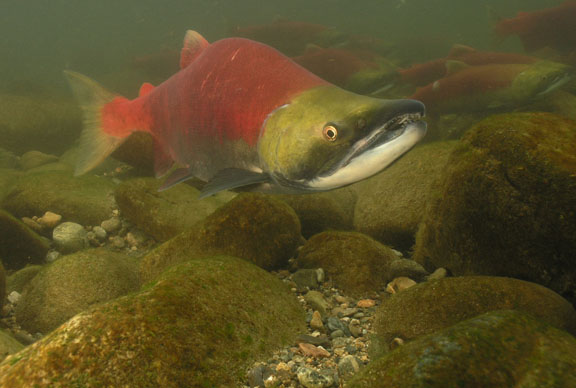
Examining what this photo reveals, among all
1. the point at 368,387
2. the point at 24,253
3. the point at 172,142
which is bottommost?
the point at 24,253

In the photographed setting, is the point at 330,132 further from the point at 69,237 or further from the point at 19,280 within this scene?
the point at 69,237

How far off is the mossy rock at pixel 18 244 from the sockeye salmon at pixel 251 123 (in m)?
1.51

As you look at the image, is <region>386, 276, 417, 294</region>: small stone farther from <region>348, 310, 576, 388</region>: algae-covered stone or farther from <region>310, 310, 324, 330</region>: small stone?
<region>348, 310, 576, 388</region>: algae-covered stone

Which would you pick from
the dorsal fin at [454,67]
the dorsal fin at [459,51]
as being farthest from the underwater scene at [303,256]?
the dorsal fin at [459,51]

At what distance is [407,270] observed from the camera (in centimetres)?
266

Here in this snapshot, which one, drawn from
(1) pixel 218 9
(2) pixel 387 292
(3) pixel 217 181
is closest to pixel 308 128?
(3) pixel 217 181

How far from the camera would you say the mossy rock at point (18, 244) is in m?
3.75

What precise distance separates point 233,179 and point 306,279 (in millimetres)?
1057

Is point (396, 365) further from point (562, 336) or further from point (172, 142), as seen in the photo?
point (172, 142)

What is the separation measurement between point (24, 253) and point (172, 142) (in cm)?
255

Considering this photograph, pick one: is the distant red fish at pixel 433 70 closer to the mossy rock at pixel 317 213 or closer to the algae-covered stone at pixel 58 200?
the mossy rock at pixel 317 213

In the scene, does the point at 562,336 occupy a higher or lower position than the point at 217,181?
lower

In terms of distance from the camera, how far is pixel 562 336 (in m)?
1.43

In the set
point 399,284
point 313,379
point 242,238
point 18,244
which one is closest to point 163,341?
point 313,379
